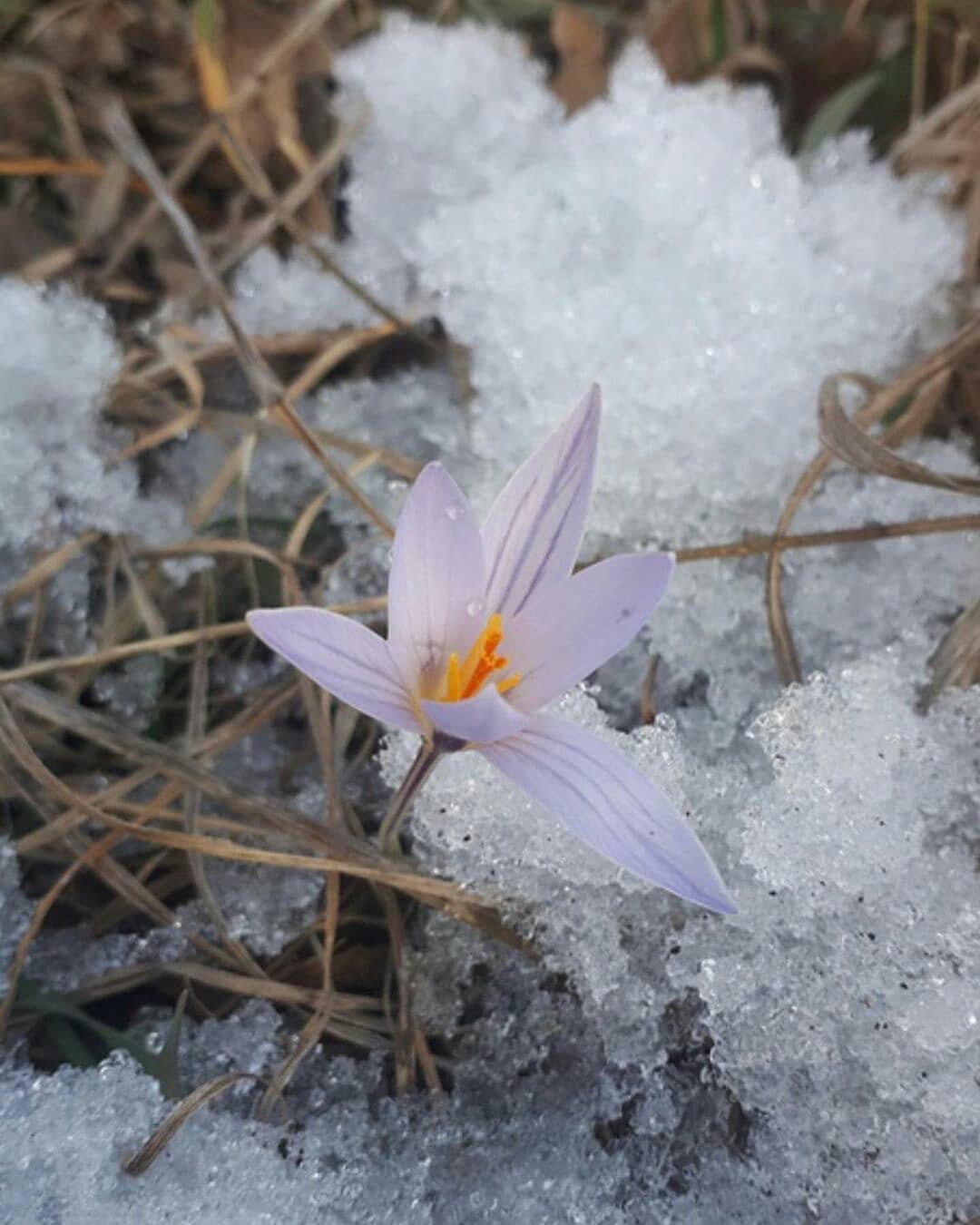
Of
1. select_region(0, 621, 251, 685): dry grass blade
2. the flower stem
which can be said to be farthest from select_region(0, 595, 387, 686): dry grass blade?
the flower stem

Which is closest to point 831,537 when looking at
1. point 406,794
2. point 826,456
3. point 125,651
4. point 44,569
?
point 826,456

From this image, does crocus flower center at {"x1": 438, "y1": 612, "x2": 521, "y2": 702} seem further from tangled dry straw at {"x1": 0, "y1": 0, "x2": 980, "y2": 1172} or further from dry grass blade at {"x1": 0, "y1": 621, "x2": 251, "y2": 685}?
dry grass blade at {"x1": 0, "y1": 621, "x2": 251, "y2": 685}

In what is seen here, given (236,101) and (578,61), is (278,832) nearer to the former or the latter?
(236,101)

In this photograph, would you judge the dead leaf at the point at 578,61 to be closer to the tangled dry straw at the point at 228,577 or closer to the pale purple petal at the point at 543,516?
the tangled dry straw at the point at 228,577

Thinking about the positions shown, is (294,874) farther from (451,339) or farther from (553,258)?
(553,258)

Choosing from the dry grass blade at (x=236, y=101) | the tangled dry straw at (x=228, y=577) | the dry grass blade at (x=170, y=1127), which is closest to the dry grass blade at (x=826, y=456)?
the tangled dry straw at (x=228, y=577)

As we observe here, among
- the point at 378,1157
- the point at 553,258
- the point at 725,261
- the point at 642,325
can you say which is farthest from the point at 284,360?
the point at 378,1157
